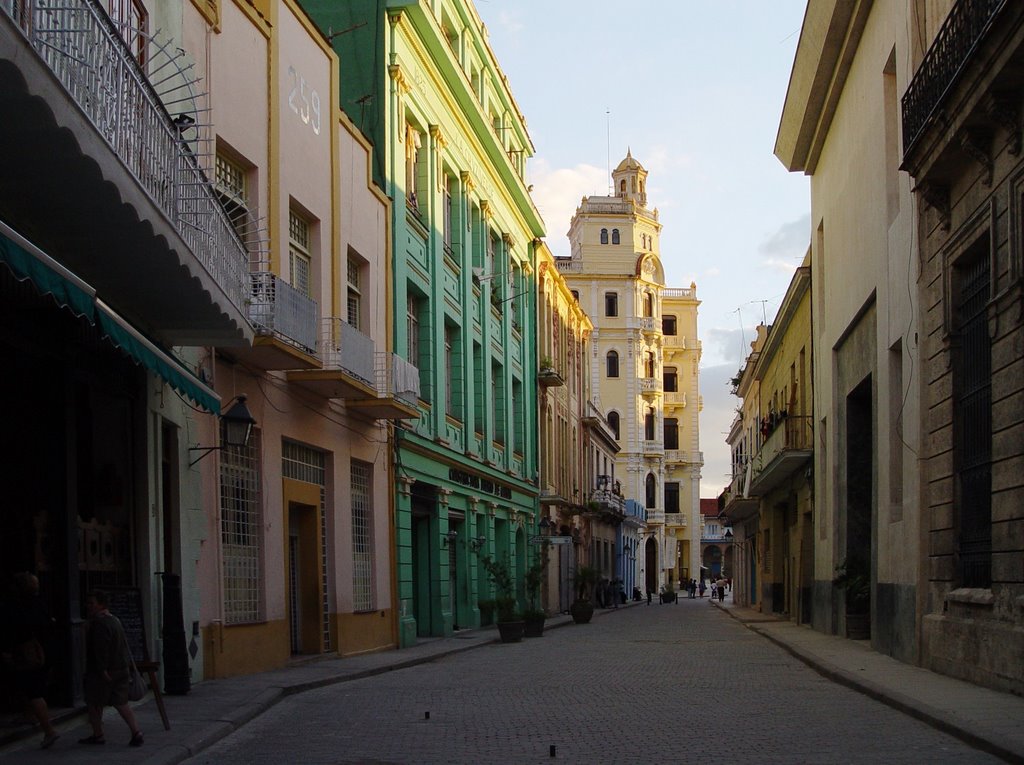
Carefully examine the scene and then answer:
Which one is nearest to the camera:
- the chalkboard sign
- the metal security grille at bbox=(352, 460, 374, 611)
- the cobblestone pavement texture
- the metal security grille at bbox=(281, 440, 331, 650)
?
the cobblestone pavement texture

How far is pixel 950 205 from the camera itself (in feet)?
51.8

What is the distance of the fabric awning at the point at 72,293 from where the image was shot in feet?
24.6

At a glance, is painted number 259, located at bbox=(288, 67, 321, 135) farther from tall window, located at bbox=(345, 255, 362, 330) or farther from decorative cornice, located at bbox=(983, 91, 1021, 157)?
decorative cornice, located at bbox=(983, 91, 1021, 157)

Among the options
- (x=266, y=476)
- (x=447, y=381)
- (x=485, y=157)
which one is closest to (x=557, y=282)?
(x=485, y=157)

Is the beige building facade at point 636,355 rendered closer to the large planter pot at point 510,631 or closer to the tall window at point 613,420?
the tall window at point 613,420

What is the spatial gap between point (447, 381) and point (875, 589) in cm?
1156

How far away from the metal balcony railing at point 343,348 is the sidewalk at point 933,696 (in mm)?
7485

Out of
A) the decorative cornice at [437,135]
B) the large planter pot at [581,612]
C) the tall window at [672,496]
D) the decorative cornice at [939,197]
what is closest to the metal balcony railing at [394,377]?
the decorative cornice at [437,135]

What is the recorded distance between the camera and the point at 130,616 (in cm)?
1130

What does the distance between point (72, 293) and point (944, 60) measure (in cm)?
1001

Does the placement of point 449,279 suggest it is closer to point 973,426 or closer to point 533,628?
point 533,628

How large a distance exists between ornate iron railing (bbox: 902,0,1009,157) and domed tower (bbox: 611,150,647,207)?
234 feet

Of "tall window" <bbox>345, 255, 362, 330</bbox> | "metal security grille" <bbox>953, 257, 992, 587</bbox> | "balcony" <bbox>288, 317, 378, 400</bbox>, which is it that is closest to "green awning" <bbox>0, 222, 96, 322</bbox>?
"metal security grille" <bbox>953, 257, 992, 587</bbox>

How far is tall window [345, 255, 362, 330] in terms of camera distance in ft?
75.0
